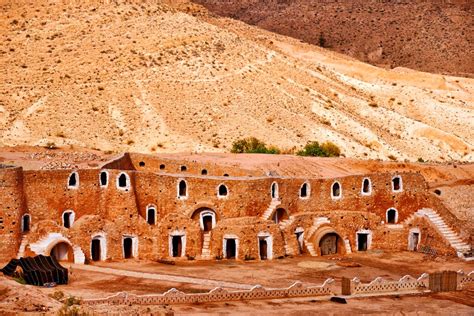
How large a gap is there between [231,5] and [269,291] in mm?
123245

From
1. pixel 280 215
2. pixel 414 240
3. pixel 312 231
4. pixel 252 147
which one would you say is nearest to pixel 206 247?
pixel 280 215

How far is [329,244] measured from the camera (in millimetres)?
53969

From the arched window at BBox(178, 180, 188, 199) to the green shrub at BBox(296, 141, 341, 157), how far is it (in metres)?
20.9

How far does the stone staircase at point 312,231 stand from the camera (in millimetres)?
53156

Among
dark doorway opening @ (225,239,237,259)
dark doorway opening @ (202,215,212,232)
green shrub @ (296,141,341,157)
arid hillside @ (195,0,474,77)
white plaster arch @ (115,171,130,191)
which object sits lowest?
dark doorway opening @ (225,239,237,259)

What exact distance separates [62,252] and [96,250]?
1.71 m

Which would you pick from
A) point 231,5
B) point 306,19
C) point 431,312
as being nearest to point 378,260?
point 431,312

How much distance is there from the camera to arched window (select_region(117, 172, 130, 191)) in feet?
170

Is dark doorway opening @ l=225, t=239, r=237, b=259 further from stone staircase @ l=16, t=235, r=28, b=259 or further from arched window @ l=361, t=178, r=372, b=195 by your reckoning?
stone staircase @ l=16, t=235, r=28, b=259

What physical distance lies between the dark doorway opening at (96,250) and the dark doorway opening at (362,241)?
1393cm

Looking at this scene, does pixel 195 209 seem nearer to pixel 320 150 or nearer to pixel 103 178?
pixel 103 178

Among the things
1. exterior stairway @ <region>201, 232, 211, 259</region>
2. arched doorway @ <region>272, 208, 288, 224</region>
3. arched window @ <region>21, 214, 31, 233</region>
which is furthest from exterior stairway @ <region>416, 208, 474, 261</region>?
arched window @ <region>21, 214, 31, 233</region>

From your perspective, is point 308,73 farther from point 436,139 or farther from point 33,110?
point 33,110

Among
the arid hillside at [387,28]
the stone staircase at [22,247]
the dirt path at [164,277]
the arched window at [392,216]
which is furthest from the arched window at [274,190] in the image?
the arid hillside at [387,28]
